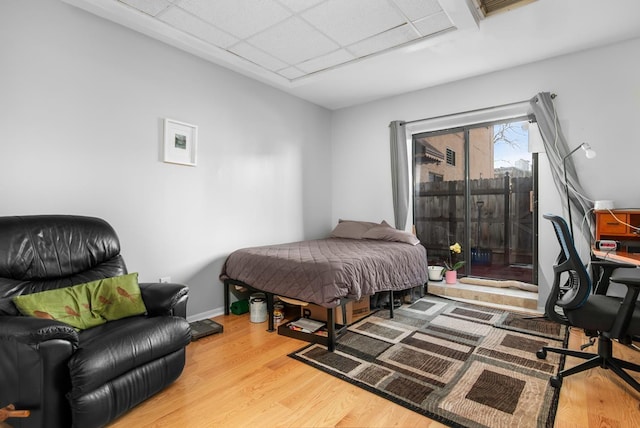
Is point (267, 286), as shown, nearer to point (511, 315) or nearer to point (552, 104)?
point (511, 315)

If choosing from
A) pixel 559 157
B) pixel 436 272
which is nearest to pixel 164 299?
pixel 436 272

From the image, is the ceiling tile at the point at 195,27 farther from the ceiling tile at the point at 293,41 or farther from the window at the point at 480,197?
the window at the point at 480,197

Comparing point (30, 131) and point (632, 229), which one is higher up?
point (30, 131)

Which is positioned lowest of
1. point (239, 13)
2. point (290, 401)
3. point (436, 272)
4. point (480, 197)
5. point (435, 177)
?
point (290, 401)

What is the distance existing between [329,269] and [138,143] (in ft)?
6.47

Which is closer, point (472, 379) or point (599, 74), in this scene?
point (472, 379)

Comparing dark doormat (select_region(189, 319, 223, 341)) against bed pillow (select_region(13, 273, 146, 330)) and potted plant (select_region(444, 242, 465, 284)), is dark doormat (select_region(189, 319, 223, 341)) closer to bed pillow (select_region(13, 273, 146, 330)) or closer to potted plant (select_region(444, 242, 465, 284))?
bed pillow (select_region(13, 273, 146, 330))

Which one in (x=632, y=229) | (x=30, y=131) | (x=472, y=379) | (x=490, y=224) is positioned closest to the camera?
(x=472, y=379)

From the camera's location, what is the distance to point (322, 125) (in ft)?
15.9

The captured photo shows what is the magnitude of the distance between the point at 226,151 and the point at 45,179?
1576 mm

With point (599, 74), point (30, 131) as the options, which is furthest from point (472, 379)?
point (30, 131)

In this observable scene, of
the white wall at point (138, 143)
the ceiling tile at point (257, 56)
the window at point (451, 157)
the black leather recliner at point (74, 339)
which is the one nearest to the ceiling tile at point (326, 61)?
the ceiling tile at point (257, 56)

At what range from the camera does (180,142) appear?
9.95 ft

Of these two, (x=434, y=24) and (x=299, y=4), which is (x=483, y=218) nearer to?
Result: (x=434, y=24)
